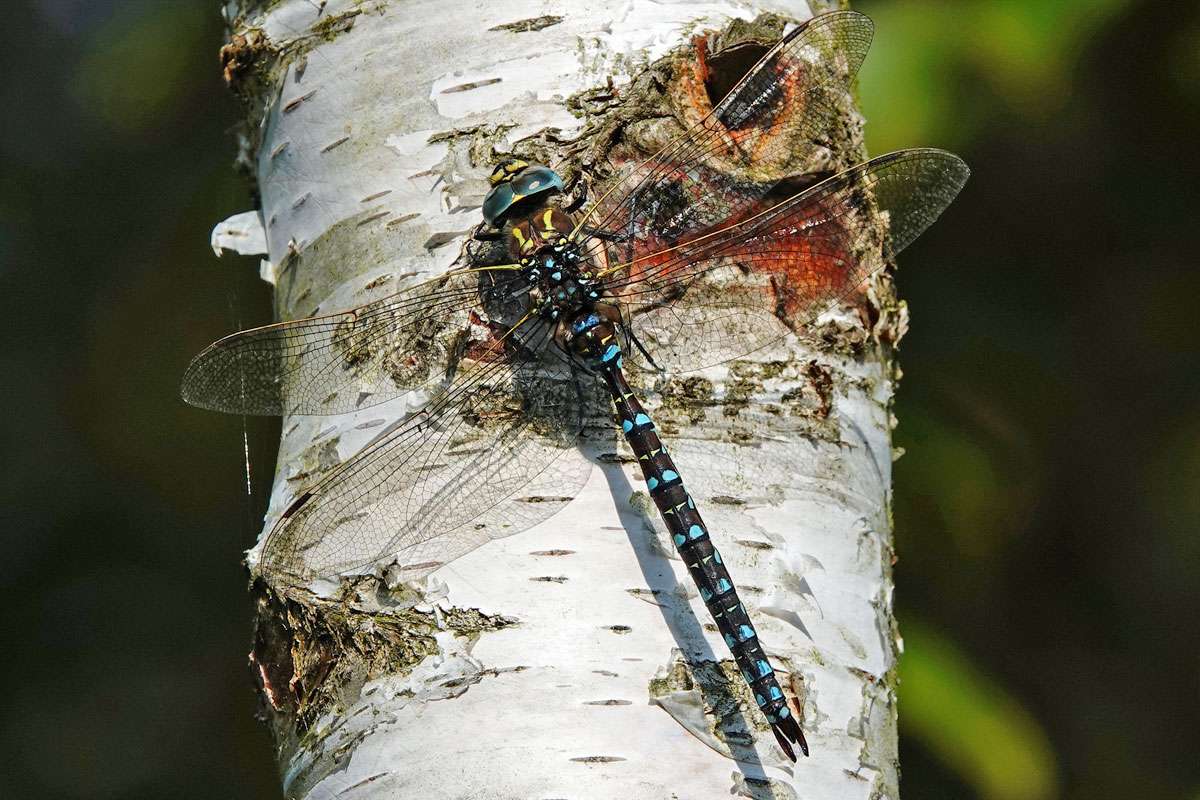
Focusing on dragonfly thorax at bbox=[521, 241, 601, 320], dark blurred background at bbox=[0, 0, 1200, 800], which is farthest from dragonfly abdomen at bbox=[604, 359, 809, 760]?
dark blurred background at bbox=[0, 0, 1200, 800]

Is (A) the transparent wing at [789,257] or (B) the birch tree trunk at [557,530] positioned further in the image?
(A) the transparent wing at [789,257]

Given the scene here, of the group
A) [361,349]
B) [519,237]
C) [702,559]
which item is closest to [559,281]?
[519,237]

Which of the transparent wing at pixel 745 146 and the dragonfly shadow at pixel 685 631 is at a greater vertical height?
the transparent wing at pixel 745 146

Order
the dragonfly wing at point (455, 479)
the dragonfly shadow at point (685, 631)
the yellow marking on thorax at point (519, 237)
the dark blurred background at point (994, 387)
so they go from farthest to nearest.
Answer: the dark blurred background at point (994, 387) → the yellow marking on thorax at point (519, 237) → the dragonfly wing at point (455, 479) → the dragonfly shadow at point (685, 631)

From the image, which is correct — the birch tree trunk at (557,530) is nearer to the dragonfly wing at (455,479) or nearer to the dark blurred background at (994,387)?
the dragonfly wing at (455,479)

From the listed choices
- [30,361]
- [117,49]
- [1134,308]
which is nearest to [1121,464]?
[1134,308]

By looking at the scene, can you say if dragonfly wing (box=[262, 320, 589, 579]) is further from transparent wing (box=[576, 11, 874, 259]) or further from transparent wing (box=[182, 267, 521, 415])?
transparent wing (box=[576, 11, 874, 259])

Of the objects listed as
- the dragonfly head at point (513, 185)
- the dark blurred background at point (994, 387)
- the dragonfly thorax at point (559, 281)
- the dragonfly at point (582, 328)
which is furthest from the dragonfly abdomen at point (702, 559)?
the dark blurred background at point (994, 387)
